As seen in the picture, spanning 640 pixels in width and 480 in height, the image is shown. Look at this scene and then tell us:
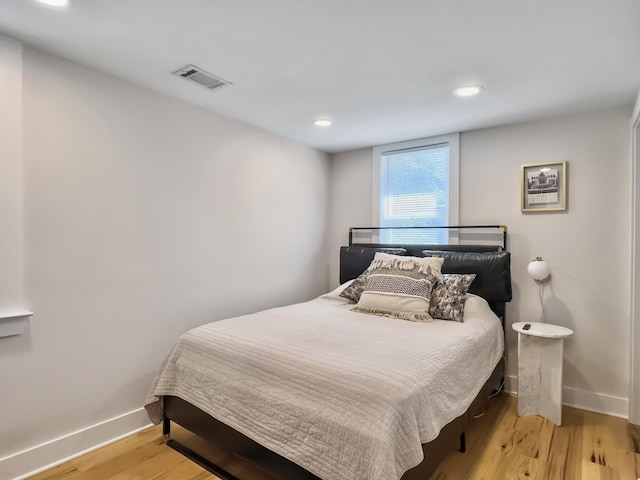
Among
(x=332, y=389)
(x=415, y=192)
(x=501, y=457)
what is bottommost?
(x=501, y=457)

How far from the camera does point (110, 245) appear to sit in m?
2.23

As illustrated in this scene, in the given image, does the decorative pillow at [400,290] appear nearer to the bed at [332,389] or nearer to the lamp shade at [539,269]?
the bed at [332,389]

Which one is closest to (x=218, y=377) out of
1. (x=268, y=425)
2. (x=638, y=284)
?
(x=268, y=425)

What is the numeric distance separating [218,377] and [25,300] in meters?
1.11

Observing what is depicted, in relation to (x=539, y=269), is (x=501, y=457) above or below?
below

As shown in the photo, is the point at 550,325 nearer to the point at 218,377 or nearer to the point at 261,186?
the point at 218,377

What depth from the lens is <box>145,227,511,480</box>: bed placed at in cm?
136

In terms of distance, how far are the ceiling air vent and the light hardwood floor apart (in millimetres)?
2286

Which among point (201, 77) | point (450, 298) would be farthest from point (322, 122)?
point (450, 298)

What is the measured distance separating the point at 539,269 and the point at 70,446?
330 cm

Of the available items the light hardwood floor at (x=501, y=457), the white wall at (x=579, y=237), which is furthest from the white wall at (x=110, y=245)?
the white wall at (x=579, y=237)

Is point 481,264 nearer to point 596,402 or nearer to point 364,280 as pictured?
point 364,280

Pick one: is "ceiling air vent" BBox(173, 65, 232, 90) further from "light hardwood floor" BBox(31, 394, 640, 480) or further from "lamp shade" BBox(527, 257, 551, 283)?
"lamp shade" BBox(527, 257, 551, 283)

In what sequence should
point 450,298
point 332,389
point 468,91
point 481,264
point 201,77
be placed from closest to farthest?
1. point 332,389
2. point 201,77
3. point 468,91
4. point 450,298
5. point 481,264
